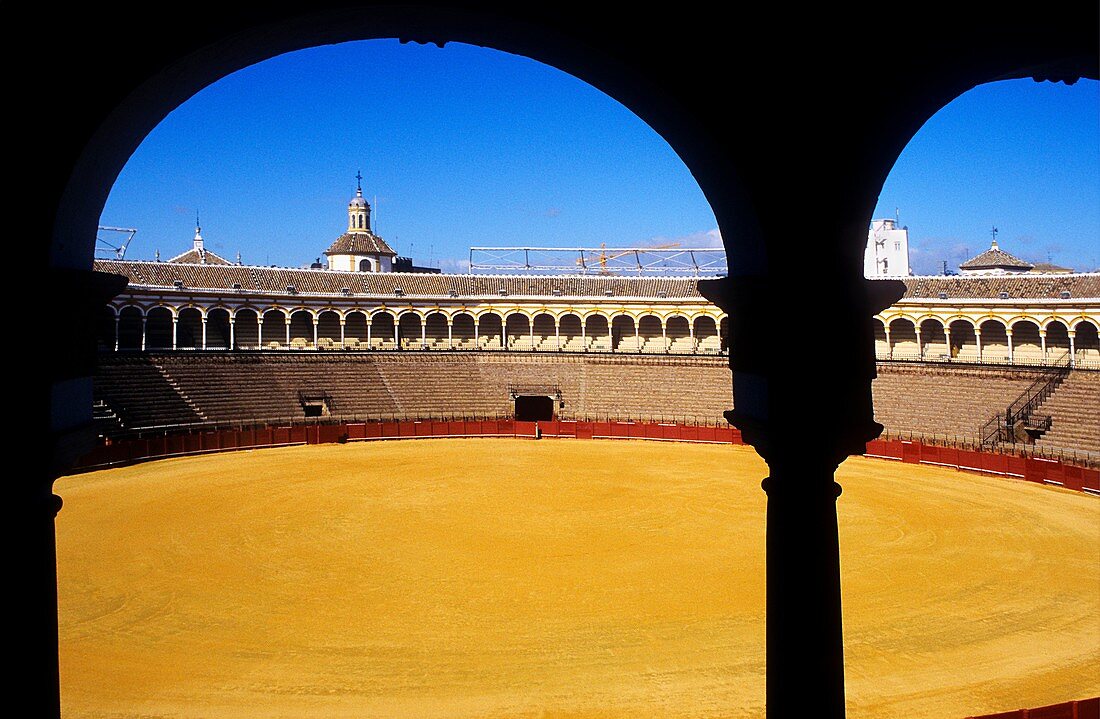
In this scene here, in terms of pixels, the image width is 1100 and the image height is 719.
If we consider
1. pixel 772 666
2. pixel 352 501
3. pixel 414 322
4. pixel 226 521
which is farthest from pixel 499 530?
pixel 414 322

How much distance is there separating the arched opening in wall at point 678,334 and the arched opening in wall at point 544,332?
720cm

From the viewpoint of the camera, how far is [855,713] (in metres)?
9.15

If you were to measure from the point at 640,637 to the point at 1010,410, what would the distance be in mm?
26798

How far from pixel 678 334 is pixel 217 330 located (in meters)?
27.6

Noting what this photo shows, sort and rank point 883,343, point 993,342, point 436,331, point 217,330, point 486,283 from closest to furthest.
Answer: point 993,342 < point 883,343 < point 217,330 < point 436,331 < point 486,283

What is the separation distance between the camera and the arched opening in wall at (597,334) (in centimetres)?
4869

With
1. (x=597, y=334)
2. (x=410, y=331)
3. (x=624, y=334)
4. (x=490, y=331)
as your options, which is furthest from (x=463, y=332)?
(x=624, y=334)

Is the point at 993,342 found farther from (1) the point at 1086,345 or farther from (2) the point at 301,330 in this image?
(2) the point at 301,330

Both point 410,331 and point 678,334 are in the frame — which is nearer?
point 410,331

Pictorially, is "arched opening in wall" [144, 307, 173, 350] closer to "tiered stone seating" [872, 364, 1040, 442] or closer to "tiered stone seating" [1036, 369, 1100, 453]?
"tiered stone seating" [872, 364, 1040, 442]

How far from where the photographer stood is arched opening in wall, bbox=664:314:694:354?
4816cm

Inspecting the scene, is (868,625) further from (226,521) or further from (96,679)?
(226,521)

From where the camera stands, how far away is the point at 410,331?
1886 inches

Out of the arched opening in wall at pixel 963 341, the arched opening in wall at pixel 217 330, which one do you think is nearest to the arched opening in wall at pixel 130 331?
the arched opening in wall at pixel 217 330
